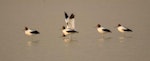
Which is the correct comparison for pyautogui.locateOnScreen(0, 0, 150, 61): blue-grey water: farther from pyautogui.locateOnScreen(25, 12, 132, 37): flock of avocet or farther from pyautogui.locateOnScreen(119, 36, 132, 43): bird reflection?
pyautogui.locateOnScreen(25, 12, 132, 37): flock of avocet

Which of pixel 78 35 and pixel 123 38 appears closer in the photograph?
pixel 123 38

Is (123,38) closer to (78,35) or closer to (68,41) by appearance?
(78,35)

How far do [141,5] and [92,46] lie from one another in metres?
15.1

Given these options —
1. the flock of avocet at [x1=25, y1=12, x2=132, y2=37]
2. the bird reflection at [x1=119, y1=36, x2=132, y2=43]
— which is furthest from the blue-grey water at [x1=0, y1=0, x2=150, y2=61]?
the flock of avocet at [x1=25, y1=12, x2=132, y2=37]

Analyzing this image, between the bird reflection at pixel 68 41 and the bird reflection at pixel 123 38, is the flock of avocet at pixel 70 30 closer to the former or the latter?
the bird reflection at pixel 68 41

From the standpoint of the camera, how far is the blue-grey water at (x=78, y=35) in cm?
1527

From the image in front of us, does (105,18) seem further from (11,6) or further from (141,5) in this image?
(11,6)

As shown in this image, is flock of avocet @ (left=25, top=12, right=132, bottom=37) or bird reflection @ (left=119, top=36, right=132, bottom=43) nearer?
bird reflection @ (left=119, top=36, right=132, bottom=43)

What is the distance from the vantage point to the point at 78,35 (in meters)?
19.5

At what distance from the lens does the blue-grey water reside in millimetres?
15266

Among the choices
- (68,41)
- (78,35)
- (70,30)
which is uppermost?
(70,30)

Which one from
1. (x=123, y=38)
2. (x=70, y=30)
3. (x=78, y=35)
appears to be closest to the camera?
(x=70, y=30)

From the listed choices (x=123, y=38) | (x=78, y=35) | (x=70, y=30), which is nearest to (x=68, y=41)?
(x=70, y=30)

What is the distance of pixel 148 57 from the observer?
14180 millimetres
